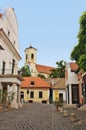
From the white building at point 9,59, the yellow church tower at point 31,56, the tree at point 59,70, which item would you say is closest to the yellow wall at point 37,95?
the tree at point 59,70

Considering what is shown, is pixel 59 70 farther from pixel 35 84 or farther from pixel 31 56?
pixel 31 56

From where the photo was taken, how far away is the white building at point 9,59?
83.6 feet

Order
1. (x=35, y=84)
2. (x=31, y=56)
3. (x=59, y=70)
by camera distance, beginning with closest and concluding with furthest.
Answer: (x=35, y=84) < (x=59, y=70) < (x=31, y=56)

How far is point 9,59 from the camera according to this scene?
98.6ft

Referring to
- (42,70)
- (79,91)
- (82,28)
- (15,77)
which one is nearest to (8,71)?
(15,77)

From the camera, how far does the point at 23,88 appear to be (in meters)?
60.4

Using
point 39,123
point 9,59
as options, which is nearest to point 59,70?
point 9,59

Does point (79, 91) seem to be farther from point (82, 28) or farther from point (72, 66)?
point (82, 28)

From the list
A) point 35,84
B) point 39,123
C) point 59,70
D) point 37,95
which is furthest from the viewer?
point 59,70

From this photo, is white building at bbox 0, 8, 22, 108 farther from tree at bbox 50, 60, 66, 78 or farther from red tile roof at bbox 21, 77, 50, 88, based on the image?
tree at bbox 50, 60, 66, 78

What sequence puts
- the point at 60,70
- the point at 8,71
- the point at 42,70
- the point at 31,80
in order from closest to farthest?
1. the point at 8,71
2. the point at 31,80
3. the point at 60,70
4. the point at 42,70

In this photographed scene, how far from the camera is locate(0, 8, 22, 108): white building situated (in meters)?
25.5

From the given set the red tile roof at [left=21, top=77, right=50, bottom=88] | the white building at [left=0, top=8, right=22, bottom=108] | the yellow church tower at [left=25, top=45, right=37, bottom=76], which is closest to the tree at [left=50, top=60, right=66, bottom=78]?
the red tile roof at [left=21, top=77, right=50, bottom=88]

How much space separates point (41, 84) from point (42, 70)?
41.4m
